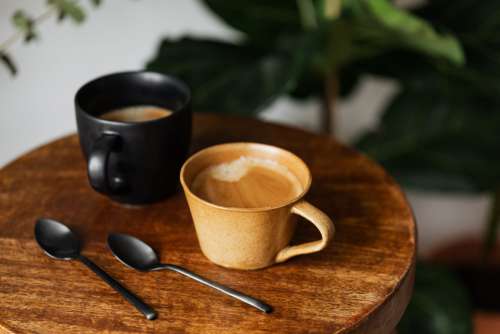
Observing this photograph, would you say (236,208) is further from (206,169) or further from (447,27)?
(447,27)

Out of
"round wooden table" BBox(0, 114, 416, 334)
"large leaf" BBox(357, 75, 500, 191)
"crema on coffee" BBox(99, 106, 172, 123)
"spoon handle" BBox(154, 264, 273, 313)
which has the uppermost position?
"crema on coffee" BBox(99, 106, 172, 123)

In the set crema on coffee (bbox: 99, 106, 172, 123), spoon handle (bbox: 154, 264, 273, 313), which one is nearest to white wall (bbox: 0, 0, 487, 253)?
crema on coffee (bbox: 99, 106, 172, 123)

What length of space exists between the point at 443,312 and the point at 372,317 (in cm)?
65

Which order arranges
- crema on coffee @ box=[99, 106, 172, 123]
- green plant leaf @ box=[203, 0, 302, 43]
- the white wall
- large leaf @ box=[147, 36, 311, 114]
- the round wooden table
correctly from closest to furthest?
the round wooden table < crema on coffee @ box=[99, 106, 172, 123] < large leaf @ box=[147, 36, 311, 114] < green plant leaf @ box=[203, 0, 302, 43] < the white wall

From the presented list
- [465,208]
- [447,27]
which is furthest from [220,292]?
[465,208]

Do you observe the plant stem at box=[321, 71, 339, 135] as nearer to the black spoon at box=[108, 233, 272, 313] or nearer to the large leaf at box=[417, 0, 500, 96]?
the large leaf at box=[417, 0, 500, 96]

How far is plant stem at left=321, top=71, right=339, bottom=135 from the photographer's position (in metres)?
1.23

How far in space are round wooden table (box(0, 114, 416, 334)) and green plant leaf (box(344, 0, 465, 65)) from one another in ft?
0.84

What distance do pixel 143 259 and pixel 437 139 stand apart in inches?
35.9

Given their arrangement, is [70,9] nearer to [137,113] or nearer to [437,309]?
[137,113]

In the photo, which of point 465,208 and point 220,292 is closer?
point 220,292

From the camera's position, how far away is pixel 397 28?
3.11ft

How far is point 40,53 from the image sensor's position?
1.28m

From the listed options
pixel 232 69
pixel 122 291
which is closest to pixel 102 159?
pixel 122 291
